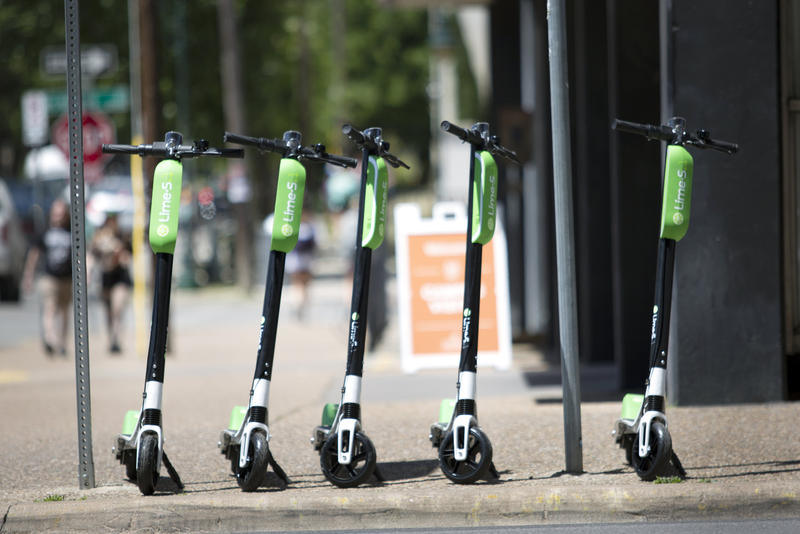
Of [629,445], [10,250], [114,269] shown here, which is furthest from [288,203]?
[10,250]

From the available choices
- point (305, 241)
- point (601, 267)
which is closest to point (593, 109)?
point (601, 267)

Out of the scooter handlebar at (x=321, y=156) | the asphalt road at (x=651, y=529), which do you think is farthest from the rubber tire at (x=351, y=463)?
the scooter handlebar at (x=321, y=156)

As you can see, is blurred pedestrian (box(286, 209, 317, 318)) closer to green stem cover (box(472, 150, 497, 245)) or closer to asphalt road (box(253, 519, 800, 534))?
green stem cover (box(472, 150, 497, 245))

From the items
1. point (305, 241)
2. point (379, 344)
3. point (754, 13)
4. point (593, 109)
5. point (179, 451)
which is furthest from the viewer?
point (305, 241)

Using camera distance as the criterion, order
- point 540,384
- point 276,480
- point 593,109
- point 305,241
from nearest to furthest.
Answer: point 276,480 → point 540,384 → point 593,109 → point 305,241

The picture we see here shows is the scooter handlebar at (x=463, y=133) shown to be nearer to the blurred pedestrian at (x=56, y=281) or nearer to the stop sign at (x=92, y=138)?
the blurred pedestrian at (x=56, y=281)

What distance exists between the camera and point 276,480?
6.88 m

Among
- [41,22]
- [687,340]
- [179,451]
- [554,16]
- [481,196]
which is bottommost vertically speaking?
[179,451]

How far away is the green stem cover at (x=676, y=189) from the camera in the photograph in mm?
6465

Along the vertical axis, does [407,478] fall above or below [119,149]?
below

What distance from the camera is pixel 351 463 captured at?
6.49 m

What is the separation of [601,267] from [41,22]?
23670 millimetres

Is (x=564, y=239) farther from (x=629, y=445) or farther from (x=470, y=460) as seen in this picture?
(x=470, y=460)

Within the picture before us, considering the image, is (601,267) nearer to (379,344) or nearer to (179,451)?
(379,344)
